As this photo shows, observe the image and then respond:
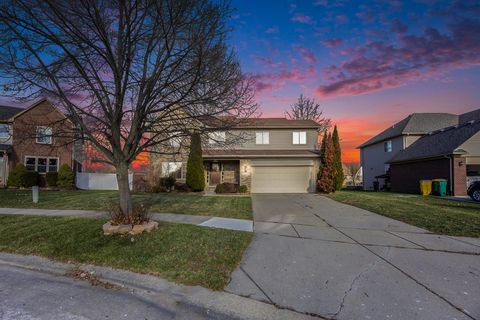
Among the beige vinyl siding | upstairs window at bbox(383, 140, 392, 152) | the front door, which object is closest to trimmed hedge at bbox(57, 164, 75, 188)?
the front door

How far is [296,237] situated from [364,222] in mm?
3247

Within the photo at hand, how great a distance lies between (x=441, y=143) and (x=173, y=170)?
67.7 feet

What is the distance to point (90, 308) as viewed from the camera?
3.50m

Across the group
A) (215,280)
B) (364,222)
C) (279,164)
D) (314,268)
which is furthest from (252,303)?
(279,164)

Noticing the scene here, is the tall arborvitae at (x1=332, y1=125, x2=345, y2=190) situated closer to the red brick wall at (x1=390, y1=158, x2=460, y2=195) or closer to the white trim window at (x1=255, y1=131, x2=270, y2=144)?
the white trim window at (x1=255, y1=131, x2=270, y2=144)

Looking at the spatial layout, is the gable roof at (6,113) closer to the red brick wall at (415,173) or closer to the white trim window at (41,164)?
the white trim window at (41,164)

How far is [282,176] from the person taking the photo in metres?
20.6

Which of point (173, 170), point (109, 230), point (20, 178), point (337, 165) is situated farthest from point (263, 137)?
point (20, 178)

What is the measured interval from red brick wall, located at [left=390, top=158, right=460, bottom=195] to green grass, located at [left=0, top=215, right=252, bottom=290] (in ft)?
60.7

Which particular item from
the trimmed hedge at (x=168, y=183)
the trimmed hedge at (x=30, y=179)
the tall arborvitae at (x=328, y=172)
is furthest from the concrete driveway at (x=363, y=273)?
the trimmed hedge at (x=30, y=179)

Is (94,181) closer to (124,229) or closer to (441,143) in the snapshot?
(124,229)

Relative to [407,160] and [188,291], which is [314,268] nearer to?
[188,291]

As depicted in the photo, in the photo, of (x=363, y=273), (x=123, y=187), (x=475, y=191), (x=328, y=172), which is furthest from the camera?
(x=328, y=172)

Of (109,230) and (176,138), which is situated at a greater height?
(176,138)
